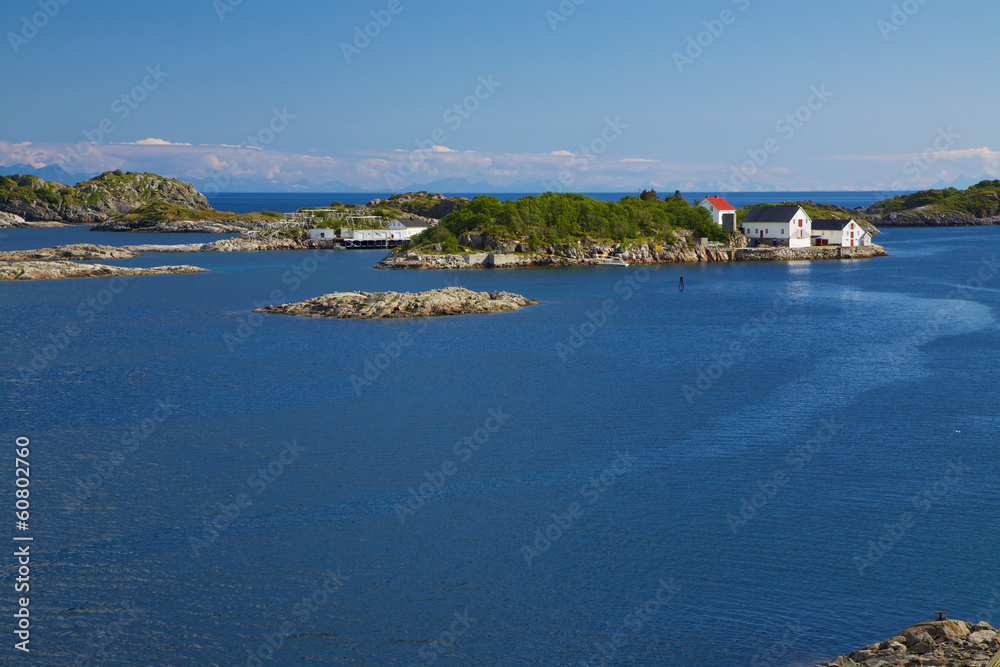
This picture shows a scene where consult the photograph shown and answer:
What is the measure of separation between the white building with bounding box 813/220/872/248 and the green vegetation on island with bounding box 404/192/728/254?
491 inches

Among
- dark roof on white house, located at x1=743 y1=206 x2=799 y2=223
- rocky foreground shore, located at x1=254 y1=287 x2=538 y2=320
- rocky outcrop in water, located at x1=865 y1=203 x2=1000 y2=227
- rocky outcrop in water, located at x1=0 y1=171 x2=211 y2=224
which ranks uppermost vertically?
rocky outcrop in water, located at x1=0 y1=171 x2=211 y2=224

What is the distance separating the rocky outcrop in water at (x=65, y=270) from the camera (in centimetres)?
7781

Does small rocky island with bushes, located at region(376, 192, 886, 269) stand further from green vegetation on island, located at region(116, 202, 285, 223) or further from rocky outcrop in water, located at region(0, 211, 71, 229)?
rocky outcrop in water, located at region(0, 211, 71, 229)

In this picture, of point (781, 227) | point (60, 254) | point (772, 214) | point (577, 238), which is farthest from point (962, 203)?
point (60, 254)

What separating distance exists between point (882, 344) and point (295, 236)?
90.9 meters

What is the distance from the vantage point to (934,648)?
1377 centimetres

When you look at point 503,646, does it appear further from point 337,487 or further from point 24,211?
point 24,211

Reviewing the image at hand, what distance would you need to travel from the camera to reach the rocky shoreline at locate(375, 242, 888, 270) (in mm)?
87500

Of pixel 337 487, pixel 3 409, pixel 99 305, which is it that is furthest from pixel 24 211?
pixel 337 487

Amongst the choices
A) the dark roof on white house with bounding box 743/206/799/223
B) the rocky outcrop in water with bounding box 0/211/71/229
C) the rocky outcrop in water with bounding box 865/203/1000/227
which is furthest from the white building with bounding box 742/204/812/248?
the rocky outcrop in water with bounding box 0/211/71/229

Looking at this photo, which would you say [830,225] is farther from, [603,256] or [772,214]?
[603,256]

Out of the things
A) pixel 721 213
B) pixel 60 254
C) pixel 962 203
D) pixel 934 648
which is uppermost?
pixel 962 203

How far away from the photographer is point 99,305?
60625 mm

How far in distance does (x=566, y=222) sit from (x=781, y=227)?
25.8 m
